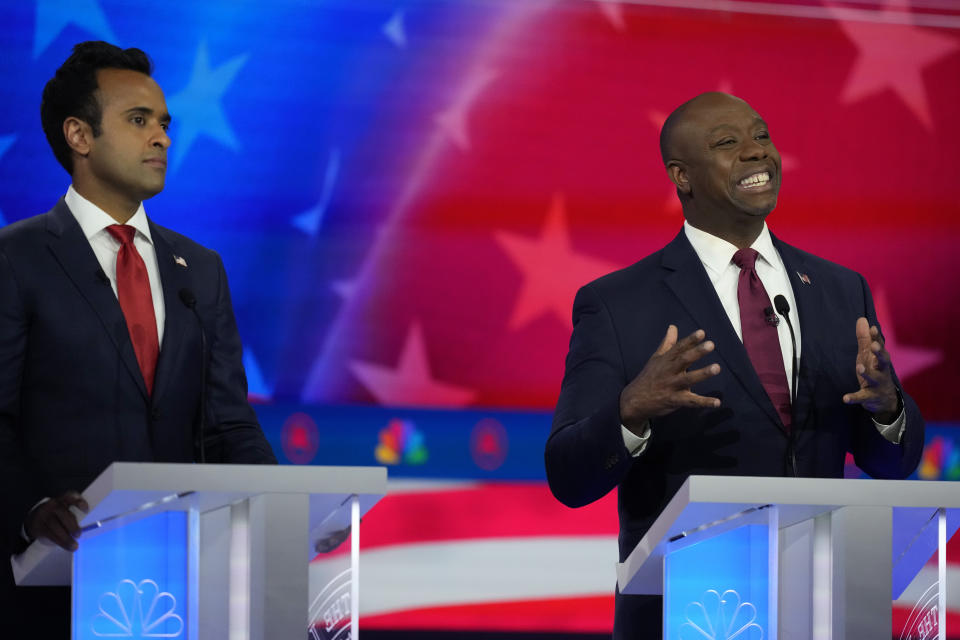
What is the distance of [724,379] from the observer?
265 centimetres

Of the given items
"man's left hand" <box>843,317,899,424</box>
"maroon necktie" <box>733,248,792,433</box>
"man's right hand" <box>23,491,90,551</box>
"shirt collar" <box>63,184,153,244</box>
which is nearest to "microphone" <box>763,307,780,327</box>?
"maroon necktie" <box>733,248,792,433</box>

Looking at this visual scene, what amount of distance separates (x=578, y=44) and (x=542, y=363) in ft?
3.46

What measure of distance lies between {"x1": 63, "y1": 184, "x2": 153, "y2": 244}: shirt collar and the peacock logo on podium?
143 cm

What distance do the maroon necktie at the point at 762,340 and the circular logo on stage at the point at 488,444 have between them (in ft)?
5.41

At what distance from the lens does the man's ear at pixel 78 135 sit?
2.90 metres

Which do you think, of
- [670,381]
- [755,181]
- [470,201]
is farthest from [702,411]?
[470,201]

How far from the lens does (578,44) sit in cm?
450

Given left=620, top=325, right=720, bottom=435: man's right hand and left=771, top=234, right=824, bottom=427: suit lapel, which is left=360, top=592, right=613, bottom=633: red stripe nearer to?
left=771, top=234, right=824, bottom=427: suit lapel

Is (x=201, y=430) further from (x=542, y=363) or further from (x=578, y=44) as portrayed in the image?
(x=578, y=44)

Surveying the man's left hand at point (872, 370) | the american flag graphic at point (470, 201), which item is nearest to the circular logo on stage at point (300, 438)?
the american flag graphic at point (470, 201)

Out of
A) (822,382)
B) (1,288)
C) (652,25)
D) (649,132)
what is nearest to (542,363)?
(649,132)

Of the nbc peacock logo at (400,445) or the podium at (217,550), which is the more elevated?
the nbc peacock logo at (400,445)

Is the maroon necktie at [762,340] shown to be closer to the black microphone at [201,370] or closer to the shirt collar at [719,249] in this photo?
the shirt collar at [719,249]

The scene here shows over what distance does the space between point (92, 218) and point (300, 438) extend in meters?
1.57
